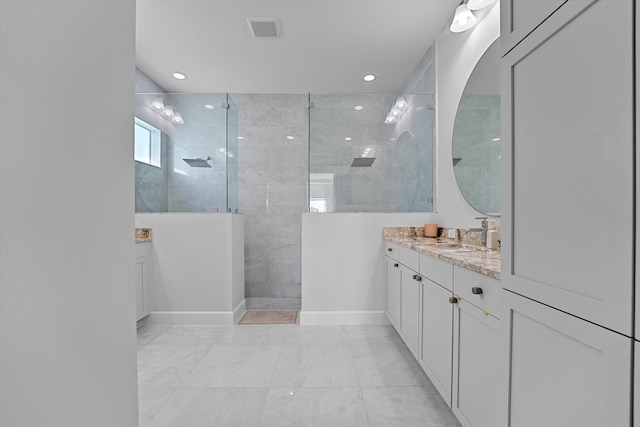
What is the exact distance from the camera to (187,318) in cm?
295

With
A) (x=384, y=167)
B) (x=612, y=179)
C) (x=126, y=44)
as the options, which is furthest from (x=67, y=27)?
(x=384, y=167)

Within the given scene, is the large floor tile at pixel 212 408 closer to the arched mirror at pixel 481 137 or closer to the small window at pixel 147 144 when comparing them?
the arched mirror at pixel 481 137

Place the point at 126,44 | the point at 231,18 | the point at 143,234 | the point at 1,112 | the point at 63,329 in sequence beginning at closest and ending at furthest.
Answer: the point at 1,112, the point at 63,329, the point at 126,44, the point at 231,18, the point at 143,234

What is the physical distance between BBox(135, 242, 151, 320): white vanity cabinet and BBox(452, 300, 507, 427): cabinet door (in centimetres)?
254

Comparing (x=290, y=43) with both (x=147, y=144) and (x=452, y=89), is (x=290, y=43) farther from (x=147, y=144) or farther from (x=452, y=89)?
(x=147, y=144)

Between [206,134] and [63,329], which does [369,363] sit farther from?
[206,134]

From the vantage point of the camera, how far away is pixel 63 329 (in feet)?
1.88

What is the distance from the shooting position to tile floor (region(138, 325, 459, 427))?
1.56 metres

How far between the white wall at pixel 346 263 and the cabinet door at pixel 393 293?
20 centimetres

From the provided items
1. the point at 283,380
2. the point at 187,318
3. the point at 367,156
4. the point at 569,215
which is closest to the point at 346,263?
the point at 367,156

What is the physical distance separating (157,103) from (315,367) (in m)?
2.88

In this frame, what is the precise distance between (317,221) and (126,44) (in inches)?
92.4

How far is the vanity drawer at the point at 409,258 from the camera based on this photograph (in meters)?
1.96

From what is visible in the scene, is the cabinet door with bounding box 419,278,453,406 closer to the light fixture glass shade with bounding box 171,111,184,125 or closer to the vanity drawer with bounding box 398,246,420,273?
the vanity drawer with bounding box 398,246,420,273
